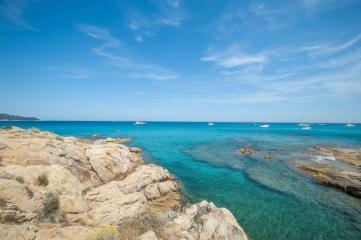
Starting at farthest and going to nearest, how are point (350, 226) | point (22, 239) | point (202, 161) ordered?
point (202, 161)
point (350, 226)
point (22, 239)

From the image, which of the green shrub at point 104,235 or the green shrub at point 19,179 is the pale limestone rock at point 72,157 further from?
the green shrub at point 104,235

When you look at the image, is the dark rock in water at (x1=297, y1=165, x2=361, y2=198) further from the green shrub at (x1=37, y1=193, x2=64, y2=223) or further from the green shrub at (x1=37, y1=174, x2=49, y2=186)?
the green shrub at (x1=37, y1=174, x2=49, y2=186)

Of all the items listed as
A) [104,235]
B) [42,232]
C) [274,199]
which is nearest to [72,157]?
[42,232]

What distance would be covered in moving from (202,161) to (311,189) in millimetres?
18871

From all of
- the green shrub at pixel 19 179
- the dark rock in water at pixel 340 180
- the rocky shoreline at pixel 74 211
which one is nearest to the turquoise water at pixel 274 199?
the dark rock in water at pixel 340 180

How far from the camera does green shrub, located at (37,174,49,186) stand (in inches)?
540

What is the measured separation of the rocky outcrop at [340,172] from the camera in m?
26.2

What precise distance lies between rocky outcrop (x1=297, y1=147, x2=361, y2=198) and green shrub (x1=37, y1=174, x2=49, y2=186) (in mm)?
30458

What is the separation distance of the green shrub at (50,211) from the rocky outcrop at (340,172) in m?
29.4

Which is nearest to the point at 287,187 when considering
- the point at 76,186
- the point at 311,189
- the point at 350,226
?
the point at 311,189

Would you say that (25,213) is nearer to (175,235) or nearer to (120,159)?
(175,235)

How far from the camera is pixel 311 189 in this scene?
26.5 meters

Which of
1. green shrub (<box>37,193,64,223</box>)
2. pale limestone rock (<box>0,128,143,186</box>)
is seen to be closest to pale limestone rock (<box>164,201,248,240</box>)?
green shrub (<box>37,193,64,223</box>)

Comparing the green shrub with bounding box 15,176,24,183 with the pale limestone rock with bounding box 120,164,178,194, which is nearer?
the green shrub with bounding box 15,176,24,183
